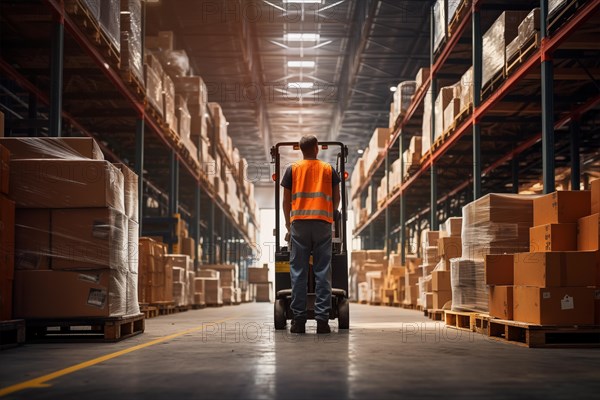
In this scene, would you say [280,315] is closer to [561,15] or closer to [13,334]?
[13,334]

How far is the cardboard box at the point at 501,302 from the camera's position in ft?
21.2

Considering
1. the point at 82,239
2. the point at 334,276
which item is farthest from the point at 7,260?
the point at 334,276

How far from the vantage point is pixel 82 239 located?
602cm

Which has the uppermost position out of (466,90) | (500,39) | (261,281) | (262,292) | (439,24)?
(439,24)

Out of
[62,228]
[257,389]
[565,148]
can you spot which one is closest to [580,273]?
[257,389]

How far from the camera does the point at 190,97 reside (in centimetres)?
1934

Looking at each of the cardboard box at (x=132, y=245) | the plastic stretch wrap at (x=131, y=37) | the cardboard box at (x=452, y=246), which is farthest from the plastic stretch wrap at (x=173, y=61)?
the cardboard box at (x=132, y=245)

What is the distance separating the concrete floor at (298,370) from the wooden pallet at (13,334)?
0.16 meters

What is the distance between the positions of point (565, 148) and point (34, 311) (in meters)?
12.4

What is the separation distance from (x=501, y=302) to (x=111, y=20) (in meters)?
6.97

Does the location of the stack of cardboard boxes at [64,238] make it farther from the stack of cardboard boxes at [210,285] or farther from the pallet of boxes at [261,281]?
the pallet of boxes at [261,281]

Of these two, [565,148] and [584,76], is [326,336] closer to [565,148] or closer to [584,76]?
[584,76]

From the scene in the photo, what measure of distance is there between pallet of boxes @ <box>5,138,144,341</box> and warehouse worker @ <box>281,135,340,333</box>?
1.55 metres

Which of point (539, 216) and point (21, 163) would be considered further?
point (539, 216)
